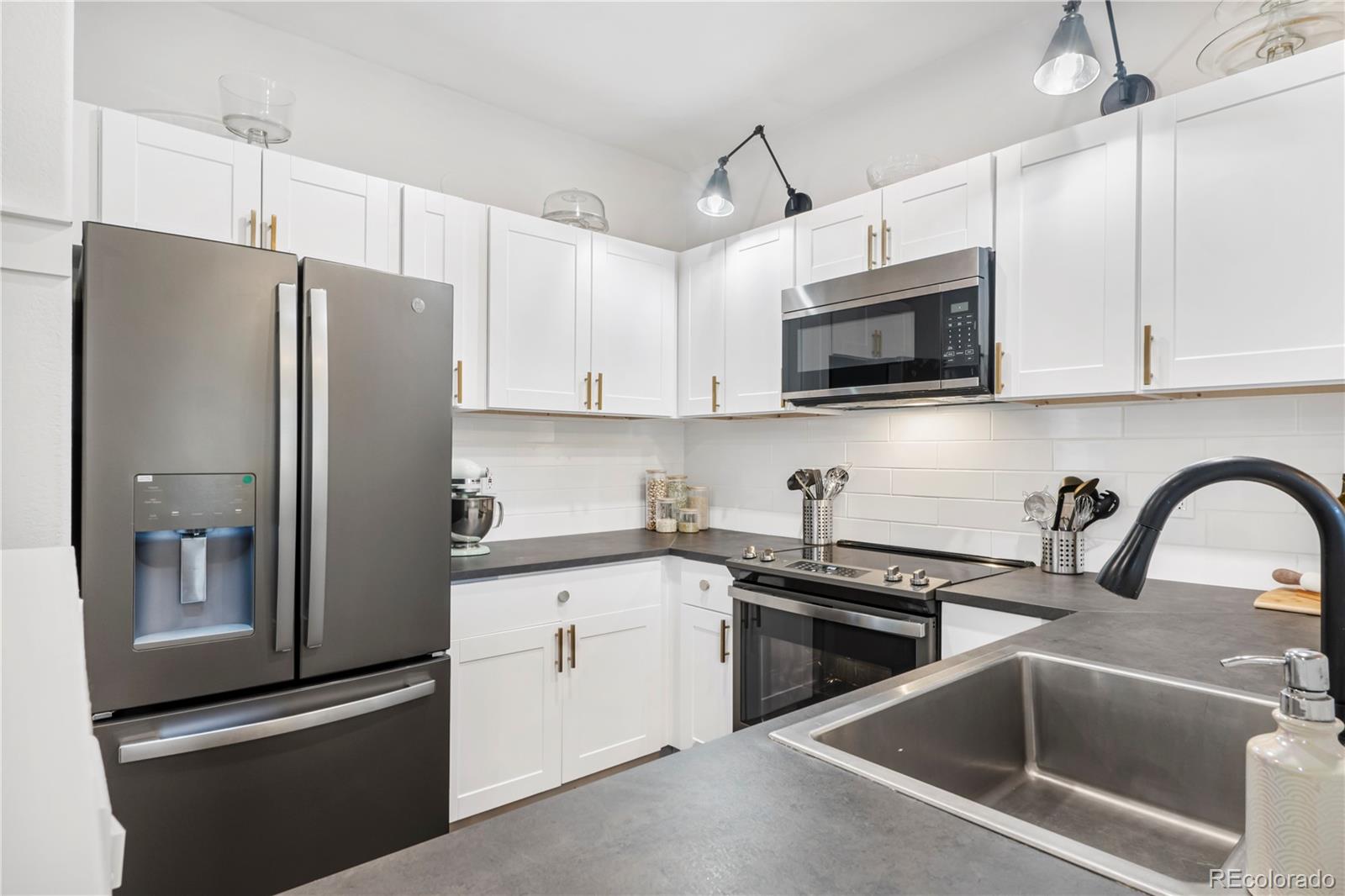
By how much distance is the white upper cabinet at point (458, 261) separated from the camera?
2453 millimetres

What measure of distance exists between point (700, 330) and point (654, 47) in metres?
1.14

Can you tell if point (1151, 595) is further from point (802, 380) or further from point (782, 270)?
point (782, 270)

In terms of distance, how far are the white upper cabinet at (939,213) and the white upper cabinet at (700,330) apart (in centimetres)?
83

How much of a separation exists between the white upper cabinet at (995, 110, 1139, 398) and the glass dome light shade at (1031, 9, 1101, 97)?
0.13 metres

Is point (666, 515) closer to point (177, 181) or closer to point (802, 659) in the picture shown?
point (802, 659)

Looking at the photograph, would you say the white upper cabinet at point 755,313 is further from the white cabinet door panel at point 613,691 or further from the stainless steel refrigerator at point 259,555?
the stainless steel refrigerator at point 259,555

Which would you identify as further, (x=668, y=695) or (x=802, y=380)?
(x=668, y=695)

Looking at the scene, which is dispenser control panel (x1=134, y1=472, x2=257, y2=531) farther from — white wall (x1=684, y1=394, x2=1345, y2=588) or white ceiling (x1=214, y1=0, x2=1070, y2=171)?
white wall (x1=684, y1=394, x2=1345, y2=588)

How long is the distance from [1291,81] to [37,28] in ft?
7.61

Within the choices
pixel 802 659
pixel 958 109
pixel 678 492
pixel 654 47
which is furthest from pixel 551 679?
pixel 958 109

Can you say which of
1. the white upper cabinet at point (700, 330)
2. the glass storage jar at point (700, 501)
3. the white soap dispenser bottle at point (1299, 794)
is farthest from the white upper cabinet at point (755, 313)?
the white soap dispenser bottle at point (1299, 794)

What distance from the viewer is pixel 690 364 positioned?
320 cm

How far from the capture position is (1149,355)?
184 centimetres

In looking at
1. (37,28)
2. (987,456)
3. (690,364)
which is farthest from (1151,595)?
(37,28)
